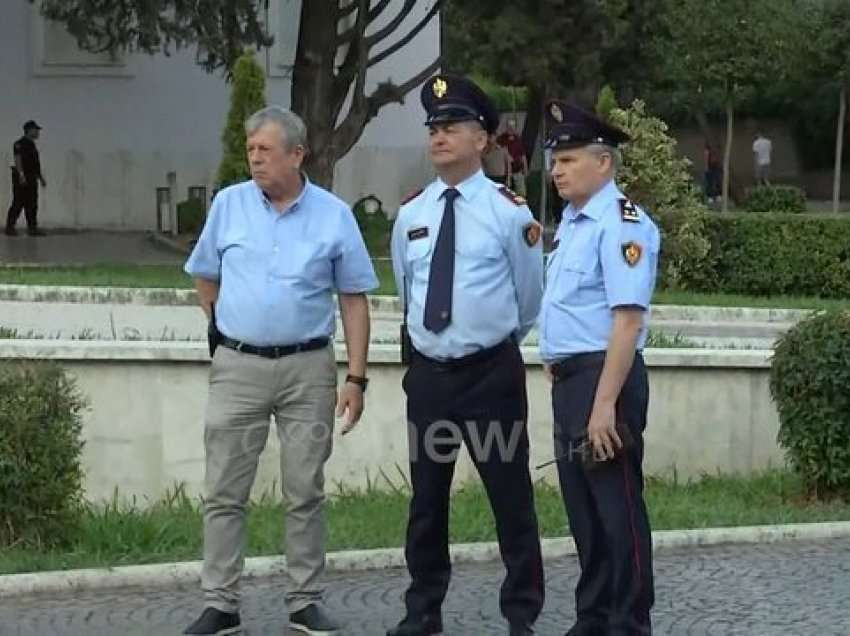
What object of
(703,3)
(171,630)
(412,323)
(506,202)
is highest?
(703,3)

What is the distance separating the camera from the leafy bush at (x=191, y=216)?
2609 cm

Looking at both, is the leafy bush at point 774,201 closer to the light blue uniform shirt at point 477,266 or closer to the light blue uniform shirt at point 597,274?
the light blue uniform shirt at point 477,266

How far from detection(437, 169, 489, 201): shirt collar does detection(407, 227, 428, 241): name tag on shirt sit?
0.43ft

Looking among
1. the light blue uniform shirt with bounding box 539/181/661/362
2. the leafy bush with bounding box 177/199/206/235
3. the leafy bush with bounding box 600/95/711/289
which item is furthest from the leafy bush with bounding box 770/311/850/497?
the leafy bush with bounding box 177/199/206/235

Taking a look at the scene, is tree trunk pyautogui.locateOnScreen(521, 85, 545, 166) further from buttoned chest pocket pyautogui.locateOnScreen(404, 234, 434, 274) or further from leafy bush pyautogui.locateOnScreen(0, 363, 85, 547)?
buttoned chest pocket pyautogui.locateOnScreen(404, 234, 434, 274)

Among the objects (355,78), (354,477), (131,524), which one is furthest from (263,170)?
(355,78)

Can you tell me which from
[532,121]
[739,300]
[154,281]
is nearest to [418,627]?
[154,281]

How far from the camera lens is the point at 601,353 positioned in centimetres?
548

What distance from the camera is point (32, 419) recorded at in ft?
22.3

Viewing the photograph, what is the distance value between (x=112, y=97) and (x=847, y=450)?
68.1 feet

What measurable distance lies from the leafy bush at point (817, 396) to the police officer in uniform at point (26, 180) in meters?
18.4

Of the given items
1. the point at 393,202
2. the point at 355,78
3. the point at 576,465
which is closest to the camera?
the point at 576,465

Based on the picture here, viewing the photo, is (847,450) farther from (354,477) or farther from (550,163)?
(550,163)

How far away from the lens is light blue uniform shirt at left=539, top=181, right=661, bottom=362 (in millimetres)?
5363
